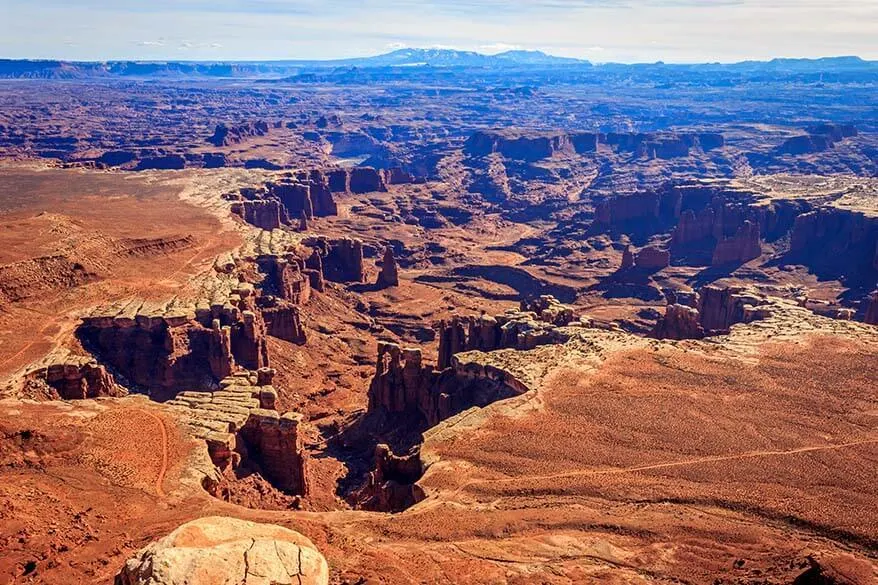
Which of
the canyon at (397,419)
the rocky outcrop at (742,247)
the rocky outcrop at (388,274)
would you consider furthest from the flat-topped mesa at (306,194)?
the rocky outcrop at (742,247)

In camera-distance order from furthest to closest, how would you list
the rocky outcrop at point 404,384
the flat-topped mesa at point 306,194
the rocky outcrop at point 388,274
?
1. the flat-topped mesa at point 306,194
2. the rocky outcrop at point 388,274
3. the rocky outcrop at point 404,384

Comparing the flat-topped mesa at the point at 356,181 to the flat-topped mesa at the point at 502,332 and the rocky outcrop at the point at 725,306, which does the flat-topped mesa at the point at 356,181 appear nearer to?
the rocky outcrop at the point at 725,306

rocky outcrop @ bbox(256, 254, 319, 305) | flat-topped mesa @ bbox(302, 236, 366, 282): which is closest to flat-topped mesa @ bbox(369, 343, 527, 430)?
rocky outcrop @ bbox(256, 254, 319, 305)

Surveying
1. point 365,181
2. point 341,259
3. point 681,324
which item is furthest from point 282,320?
point 365,181

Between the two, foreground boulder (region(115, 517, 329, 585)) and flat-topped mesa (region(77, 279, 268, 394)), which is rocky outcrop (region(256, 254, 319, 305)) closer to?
flat-topped mesa (region(77, 279, 268, 394))

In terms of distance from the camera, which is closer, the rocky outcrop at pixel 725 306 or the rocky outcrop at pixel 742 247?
the rocky outcrop at pixel 725 306

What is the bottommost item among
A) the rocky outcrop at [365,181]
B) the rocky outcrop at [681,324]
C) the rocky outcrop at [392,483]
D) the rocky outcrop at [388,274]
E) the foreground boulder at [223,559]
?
the rocky outcrop at [388,274]

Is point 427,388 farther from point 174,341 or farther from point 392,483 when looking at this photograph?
point 174,341
